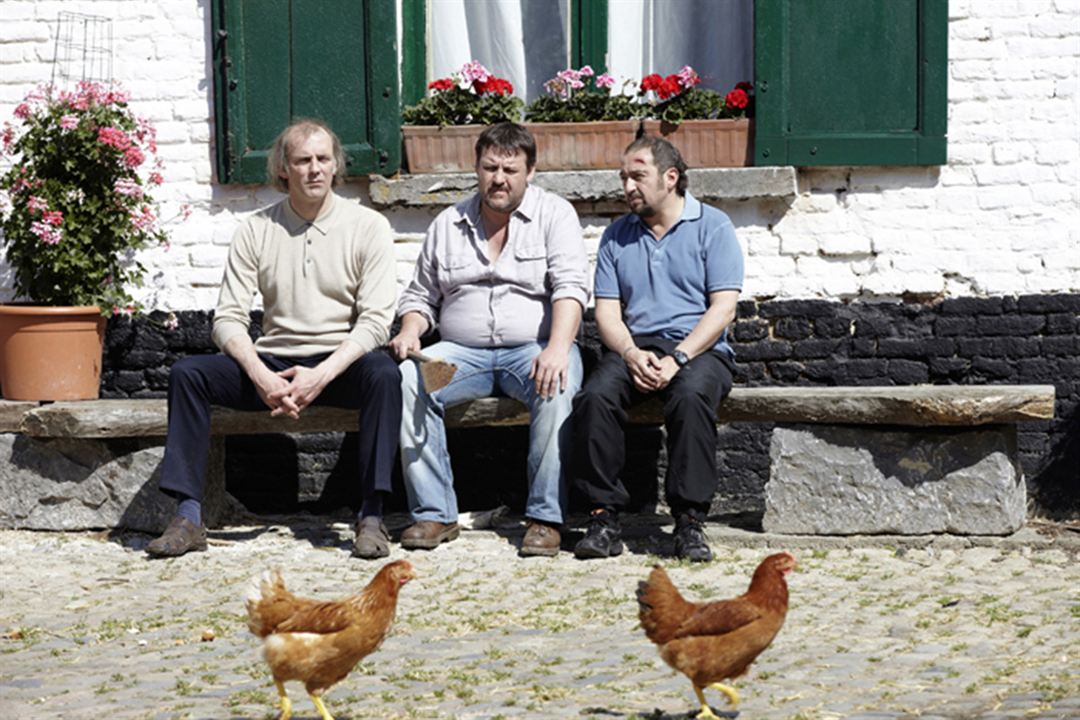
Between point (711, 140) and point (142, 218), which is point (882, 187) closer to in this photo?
point (711, 140)

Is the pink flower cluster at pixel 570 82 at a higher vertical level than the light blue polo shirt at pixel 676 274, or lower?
higher

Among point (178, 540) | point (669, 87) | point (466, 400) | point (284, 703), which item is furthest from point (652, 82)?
point (284, 703)

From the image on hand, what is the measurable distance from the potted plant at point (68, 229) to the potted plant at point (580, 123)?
5.30ft

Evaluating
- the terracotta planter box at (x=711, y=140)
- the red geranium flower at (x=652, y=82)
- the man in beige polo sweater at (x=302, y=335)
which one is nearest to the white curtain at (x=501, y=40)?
the red geranium flower at (x=652, y=82)

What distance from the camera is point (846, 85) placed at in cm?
714

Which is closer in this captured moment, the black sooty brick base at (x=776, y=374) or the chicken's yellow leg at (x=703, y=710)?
the chicken's yellow leg at (x=703, y=710)

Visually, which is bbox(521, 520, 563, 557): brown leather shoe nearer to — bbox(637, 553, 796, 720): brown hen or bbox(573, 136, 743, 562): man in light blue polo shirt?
bbox(573, 136, 743, 562): man in light blue polo shirt

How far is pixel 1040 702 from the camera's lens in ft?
13.8

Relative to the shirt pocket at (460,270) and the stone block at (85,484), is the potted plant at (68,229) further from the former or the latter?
the shirt pocket at (460,270)

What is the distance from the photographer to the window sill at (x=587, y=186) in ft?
23.4

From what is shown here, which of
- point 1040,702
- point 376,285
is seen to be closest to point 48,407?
point 376,285

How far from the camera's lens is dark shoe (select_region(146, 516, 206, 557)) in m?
6.31

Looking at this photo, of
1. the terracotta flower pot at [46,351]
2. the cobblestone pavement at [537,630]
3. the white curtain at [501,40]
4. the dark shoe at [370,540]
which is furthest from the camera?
the white curtain at [501,40]

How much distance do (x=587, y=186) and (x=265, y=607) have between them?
352 cm
